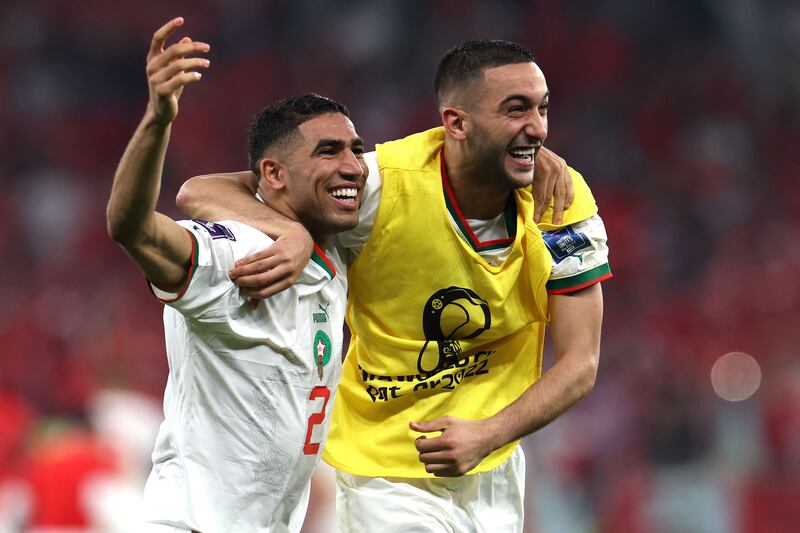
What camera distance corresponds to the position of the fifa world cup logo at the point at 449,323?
330cm

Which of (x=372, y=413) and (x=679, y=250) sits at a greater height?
(x=679, y=250)

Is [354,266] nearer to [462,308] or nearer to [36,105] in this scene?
[462,308]

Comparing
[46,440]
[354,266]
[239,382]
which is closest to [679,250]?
[46,440]

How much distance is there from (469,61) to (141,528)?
1587 millimetres

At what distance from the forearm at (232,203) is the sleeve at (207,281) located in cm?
20

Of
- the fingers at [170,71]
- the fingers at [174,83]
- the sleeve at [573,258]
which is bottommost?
the sleeve at [573,258]

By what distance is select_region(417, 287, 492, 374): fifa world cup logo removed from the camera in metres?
3.30

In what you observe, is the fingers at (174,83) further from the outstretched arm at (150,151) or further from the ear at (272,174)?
the ear at (272,174)

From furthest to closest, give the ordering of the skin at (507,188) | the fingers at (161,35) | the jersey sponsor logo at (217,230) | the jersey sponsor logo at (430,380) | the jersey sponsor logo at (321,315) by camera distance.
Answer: the jersey sponsor logo at (430,380) → the skin at (507,188) → the jersey sponsor logo at (321,315) → the jersey sponsor logo at (217,230) → the fingers at (161,35)

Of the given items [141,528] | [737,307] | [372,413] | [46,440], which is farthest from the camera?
[737,307]

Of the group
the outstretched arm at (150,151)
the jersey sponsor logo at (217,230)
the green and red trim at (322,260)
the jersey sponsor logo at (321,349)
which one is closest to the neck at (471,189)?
the green and red trim at (322,260)

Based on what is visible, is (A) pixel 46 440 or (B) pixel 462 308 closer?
(B) pixel 462 308

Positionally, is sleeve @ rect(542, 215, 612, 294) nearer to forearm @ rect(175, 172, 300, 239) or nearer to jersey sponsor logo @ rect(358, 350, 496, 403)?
jersey sponsor logo @ rect(358, 350, 496, 403)

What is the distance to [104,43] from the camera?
1137 cm
